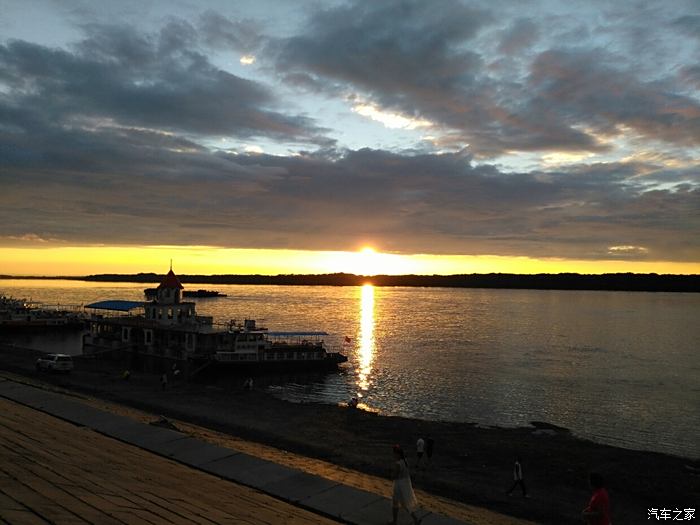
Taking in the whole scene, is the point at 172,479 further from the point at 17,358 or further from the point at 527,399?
the point at 17,358

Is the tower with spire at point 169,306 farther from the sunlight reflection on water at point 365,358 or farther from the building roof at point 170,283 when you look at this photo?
the sunlight reflection on water at point 365,358

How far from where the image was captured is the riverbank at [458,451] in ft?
74.7

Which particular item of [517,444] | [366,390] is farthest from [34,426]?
[366,390]

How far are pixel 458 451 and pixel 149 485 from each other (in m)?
21.9

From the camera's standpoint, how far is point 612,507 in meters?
22.7

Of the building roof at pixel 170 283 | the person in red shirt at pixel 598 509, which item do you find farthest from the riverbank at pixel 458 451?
the building roof at pixel 170 283

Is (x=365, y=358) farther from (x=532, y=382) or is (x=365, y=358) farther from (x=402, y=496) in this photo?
(x=402, y=496)

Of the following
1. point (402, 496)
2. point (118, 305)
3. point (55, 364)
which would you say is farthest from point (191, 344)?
point (402, 496)

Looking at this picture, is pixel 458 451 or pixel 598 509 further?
pixel 458 451

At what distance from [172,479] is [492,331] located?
110164 millimetres

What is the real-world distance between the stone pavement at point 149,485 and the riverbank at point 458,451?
32.4 ft

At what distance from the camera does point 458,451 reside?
29703 millimetres

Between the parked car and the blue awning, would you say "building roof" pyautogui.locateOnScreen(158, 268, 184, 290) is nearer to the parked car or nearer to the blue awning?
the blue awning

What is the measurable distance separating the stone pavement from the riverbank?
32.4 ft
